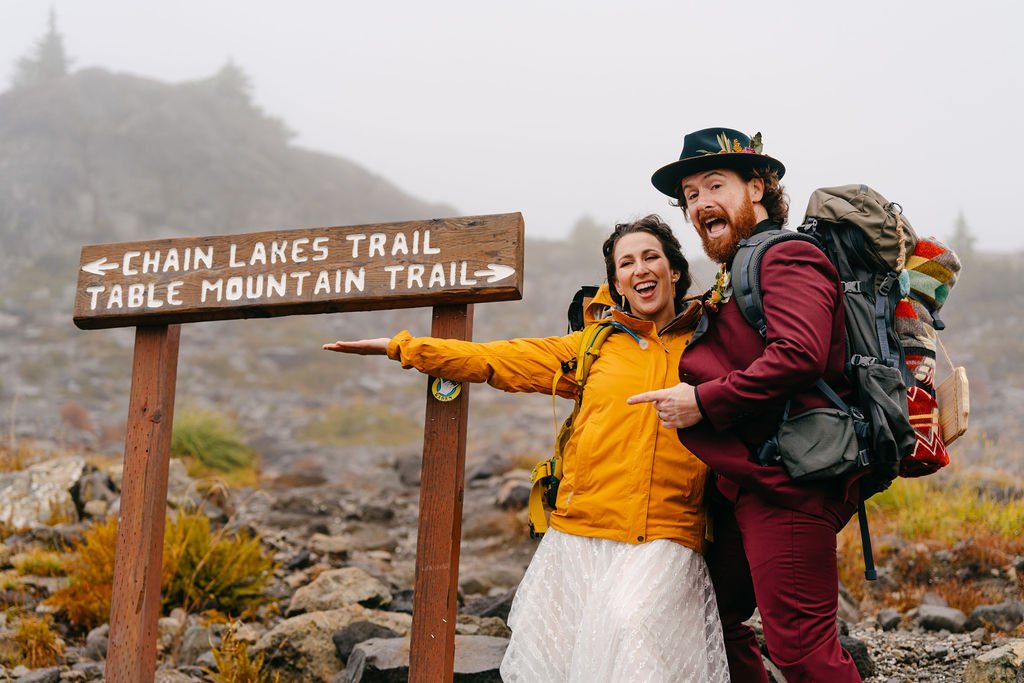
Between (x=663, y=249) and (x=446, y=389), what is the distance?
1.14 metres

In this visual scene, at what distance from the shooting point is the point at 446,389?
3.86 meters

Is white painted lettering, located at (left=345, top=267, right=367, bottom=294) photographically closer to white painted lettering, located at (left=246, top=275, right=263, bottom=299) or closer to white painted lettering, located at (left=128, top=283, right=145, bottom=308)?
white painted lettering, located at (left=246, top=275, right=263, bottom=299)

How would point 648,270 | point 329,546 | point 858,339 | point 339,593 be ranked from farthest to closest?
point 329,546 → point 339,593 → point 648,270 → point 858,339

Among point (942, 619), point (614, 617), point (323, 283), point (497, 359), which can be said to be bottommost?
point (942, 619)

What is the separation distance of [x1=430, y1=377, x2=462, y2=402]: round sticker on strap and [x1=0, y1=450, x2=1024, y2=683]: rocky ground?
1332 mm

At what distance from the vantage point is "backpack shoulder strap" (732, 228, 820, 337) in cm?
292

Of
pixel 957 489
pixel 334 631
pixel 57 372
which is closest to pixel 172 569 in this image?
pixel 334 631

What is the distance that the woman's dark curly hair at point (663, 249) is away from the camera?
3561 mm

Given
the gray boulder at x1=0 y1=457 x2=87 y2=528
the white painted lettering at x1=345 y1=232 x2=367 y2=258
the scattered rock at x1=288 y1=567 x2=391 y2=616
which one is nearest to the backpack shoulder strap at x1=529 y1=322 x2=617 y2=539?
the white painted lettering at x1=345 y1=232 x2=367 y2=258

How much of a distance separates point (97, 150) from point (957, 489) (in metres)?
44.6

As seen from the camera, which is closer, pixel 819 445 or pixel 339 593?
pixel 819 445

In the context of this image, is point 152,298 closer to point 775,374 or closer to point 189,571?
point 189,571

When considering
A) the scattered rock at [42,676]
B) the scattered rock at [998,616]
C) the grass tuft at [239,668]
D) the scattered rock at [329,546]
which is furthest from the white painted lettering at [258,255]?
the scattered rock at [998,616]

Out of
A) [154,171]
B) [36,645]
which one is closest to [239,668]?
[36,645]
